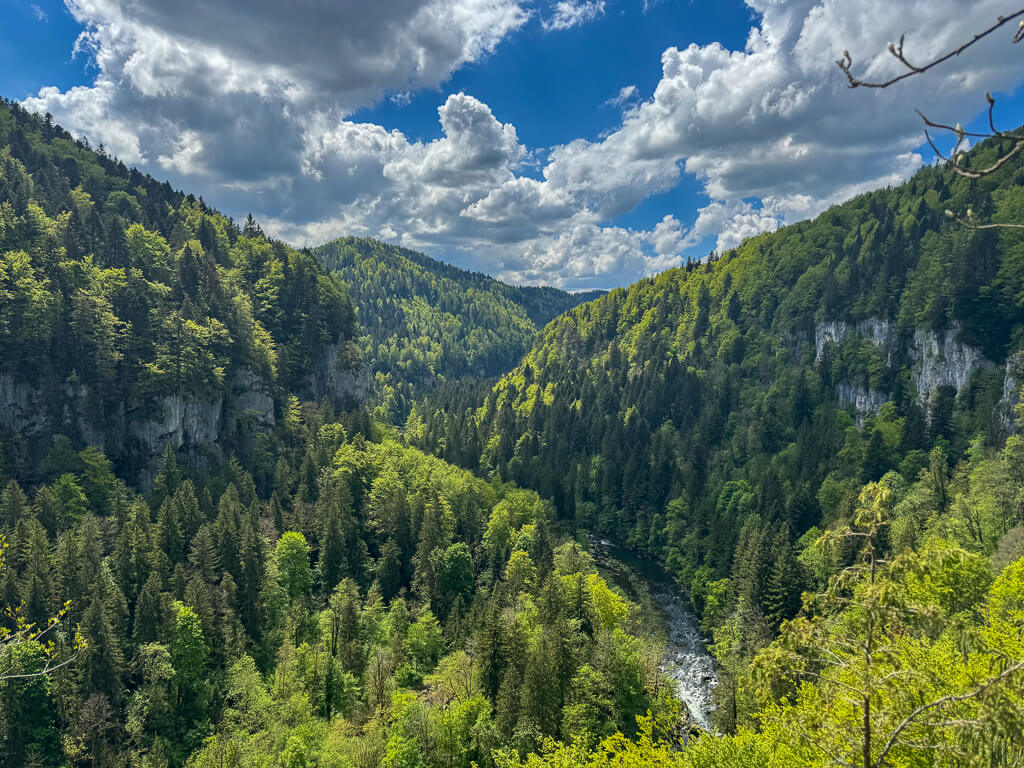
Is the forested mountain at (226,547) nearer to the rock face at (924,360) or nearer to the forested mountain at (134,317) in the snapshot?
the forested mountain at (134,317)

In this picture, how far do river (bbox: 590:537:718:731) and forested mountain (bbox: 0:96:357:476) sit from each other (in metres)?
72.6

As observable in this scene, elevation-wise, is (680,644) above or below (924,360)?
below

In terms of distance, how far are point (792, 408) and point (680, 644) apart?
79.0 m

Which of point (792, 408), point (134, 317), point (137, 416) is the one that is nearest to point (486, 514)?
point (137, 416)

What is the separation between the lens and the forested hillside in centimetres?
7225

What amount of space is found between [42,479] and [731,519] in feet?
348

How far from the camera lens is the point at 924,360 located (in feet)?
358

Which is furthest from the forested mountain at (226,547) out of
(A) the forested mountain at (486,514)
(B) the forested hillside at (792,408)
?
(B) the forested hillside at (792,408)

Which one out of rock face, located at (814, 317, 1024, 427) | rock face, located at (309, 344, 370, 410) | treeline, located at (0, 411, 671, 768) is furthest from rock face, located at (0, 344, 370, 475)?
rock face, located at (814, 317, 1024, 427)

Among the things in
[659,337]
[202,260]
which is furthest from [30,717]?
[659,337]

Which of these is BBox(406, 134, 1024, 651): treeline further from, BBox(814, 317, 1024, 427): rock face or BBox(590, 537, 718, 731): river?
BBox(590, 537, 718, 731): river

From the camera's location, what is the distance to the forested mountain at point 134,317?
81.2 meters

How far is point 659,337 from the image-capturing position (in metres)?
185

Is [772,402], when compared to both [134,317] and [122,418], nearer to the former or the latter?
[122,418]
